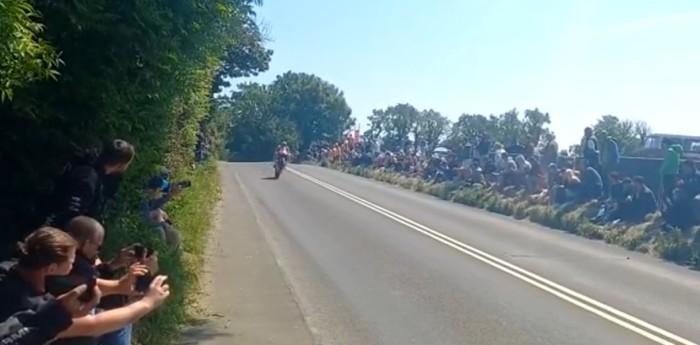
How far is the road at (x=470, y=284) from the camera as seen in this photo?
37.6ft

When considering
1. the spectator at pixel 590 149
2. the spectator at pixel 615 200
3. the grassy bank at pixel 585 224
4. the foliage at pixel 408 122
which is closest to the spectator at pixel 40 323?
the grassy bank at pixel 585 224

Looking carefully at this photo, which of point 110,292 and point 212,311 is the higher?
point 110,292

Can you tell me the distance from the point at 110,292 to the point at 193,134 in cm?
1061

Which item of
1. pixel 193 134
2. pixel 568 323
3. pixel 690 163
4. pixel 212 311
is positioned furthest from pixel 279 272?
pixel 690 163

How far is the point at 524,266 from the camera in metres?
17.3

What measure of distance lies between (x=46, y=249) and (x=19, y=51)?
1173mm

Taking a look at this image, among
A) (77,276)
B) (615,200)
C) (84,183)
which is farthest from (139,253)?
(615,200)

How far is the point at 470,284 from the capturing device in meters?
14.9

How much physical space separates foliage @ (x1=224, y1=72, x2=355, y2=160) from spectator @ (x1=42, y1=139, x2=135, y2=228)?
99.8 meters

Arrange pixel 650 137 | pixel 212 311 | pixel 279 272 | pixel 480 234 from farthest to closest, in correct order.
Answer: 1. pixel 650 137
2. pixel 480 234
3. pixel 279 272
4. pixel 212 311

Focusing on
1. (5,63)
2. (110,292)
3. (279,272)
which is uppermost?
(5,63)

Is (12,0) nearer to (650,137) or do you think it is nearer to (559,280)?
(559,280)

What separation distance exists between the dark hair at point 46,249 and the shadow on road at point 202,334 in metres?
5.12

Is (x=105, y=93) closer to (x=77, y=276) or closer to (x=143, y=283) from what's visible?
(x=143, y=283)
